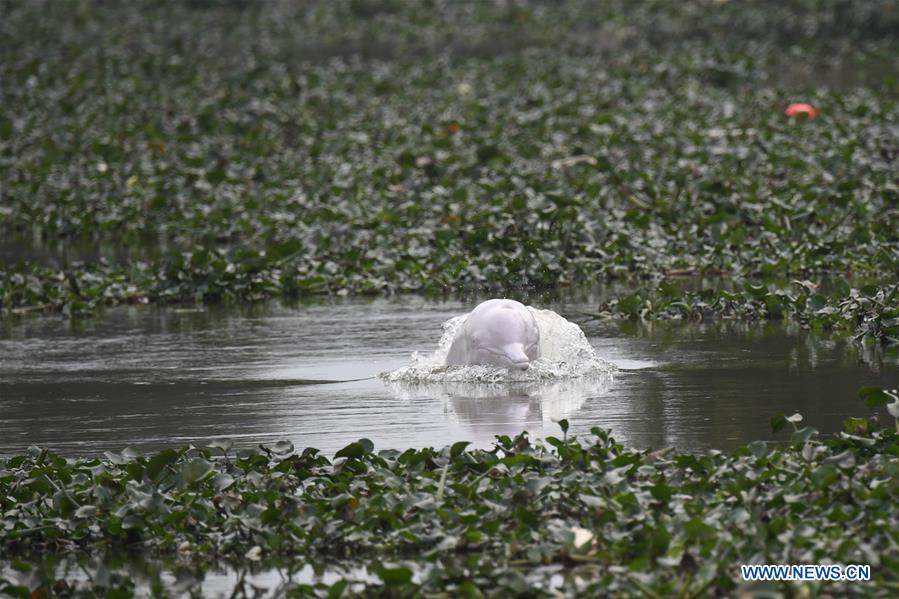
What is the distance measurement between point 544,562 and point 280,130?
1581 centimetres

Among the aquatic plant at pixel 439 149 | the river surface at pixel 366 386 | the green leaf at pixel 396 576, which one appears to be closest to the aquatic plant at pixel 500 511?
the green leaf at pixel 396 576

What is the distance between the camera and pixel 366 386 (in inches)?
371

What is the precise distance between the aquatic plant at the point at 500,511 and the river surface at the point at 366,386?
22.6 inches

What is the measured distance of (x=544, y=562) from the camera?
589 cm

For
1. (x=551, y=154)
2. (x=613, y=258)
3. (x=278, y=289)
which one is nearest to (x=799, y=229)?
(x=613, y=258)

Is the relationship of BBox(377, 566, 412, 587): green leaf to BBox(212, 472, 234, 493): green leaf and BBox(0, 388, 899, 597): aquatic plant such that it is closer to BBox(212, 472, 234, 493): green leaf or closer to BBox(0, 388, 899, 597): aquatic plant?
BBox(0, 388, 899, 597): aquatic plant

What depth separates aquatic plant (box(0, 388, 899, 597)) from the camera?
5.72 m

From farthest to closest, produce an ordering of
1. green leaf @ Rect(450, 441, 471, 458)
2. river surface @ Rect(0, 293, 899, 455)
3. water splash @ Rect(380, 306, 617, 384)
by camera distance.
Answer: water splash @ Rect(380, 306, 617, 384) → river surface @ Rect(0, 293, 899, 455) → green leaf @ Rect(450, 441, 471, 458)

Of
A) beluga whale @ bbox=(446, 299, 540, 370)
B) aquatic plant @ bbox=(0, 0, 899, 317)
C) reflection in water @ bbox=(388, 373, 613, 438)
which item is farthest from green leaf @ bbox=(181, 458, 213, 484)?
aquatic plant @ bbox=(0, 0, 899, 317)

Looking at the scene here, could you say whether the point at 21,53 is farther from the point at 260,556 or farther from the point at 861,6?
the point at 260,556

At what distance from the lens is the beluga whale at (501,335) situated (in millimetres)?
9156

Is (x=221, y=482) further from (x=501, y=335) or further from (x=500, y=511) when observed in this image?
(x=501, y=335)

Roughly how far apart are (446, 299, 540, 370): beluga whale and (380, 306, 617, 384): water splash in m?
0.07

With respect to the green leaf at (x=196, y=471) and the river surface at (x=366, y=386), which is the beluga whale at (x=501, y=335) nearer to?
the river surface at (x=366, y=386)
